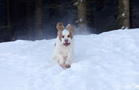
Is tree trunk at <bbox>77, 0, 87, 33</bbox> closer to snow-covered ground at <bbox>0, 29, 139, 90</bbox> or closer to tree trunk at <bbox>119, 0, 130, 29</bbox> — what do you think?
tree trunk at <bbox>119, 0, 130, 29</bbox>

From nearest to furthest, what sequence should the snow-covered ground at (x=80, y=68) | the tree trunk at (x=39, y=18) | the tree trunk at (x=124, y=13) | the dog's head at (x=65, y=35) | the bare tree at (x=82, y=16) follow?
1. the snow-covered ground at (x=80, y=68)
2. the dog's head at (x=65, y=35)
3. the tree trunk at (x=124, y=13)
4. the bare tree at (x=82, y=16)
5. the tree trunk at (x=39, y=18)

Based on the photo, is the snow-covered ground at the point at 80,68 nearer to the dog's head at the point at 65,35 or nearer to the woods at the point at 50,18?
the dog's head at the point at 65,35

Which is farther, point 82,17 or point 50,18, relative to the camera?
point 50,18

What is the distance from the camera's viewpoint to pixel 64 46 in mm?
6180

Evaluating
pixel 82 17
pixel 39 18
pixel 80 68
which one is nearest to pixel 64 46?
pixel 80 68

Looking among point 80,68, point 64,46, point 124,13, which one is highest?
point 124,13

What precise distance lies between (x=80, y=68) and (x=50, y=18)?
17375mm

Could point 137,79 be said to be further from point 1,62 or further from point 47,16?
point 47,16

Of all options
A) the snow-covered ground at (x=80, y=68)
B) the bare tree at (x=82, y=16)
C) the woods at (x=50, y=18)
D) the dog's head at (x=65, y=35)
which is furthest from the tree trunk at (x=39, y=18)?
the dog's head at (x=65, y=35)

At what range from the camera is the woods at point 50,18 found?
15.3 meters

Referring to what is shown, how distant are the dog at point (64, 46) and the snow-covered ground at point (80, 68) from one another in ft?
0.67

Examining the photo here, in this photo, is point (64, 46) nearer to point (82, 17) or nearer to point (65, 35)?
point (65, 35)

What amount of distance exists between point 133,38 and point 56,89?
4.16 metres

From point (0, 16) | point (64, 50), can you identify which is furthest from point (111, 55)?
point (0, 16)
